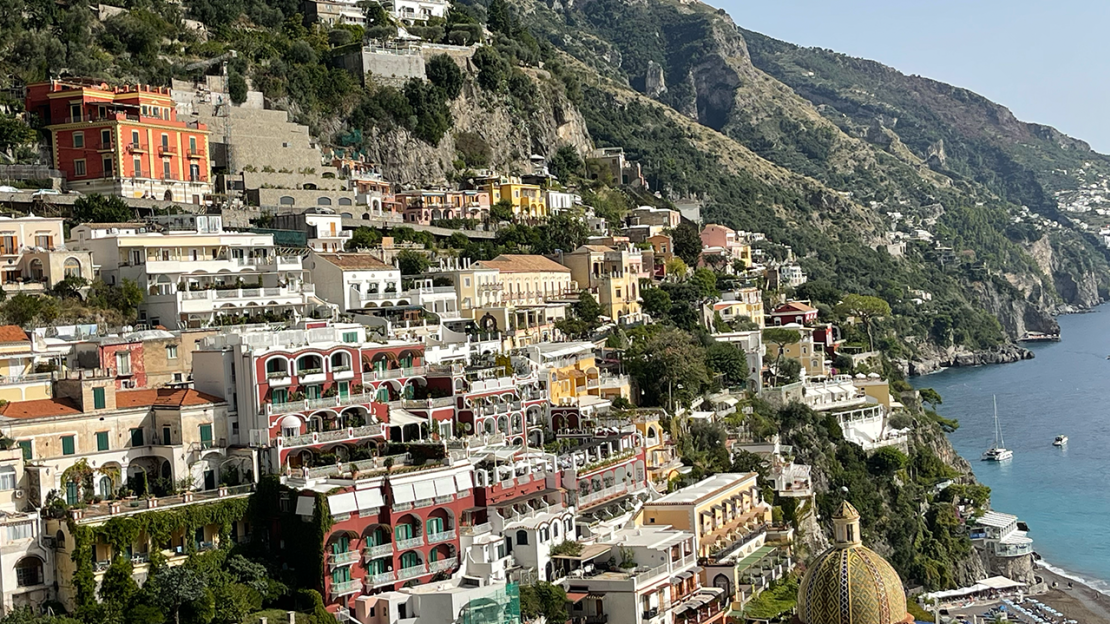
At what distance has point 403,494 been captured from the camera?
34375 mm

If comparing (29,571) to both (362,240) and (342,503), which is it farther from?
(362,240)

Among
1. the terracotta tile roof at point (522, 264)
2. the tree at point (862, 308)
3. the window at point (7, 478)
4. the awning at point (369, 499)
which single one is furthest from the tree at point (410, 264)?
the tree at point (862, 308)

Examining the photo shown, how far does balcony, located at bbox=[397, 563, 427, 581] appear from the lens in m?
34.1

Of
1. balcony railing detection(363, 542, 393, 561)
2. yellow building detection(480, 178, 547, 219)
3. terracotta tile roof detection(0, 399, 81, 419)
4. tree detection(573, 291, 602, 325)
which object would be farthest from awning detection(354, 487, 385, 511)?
yellow building detection(480, 178, 547, 219)

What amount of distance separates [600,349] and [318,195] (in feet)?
49.1

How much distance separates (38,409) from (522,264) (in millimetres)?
28677

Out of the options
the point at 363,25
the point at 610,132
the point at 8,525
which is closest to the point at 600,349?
the point at 8,525

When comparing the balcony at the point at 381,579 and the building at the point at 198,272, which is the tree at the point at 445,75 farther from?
the balcony at the point at 381,579

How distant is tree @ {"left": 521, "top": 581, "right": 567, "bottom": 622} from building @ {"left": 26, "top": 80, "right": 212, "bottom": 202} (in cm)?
2584

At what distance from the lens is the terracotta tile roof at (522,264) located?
5802 centimetres

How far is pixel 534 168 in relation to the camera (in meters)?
85.1

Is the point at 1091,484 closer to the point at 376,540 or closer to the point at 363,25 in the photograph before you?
the point at 363,25

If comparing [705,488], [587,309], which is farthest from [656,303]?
Result: [705,488]

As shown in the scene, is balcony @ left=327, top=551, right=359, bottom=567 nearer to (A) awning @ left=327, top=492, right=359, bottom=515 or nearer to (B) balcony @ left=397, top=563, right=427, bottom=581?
(A) awning @ left=327, top=492, right=359, bottom=515
